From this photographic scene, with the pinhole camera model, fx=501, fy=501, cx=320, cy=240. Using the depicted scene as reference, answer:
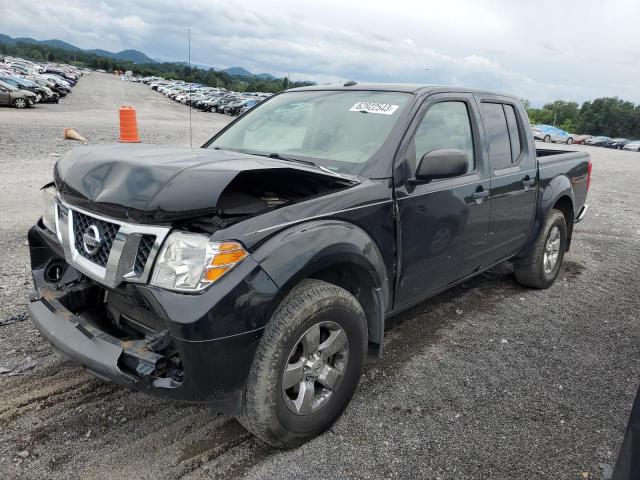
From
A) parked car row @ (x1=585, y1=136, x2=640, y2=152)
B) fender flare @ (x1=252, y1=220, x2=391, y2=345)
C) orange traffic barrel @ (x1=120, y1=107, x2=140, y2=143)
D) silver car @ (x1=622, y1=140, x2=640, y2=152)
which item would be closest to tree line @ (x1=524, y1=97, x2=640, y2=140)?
parked car row @ (x1=585, y1=136, x2=640, y2=152)

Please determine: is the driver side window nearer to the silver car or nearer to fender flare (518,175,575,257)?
fender flare (518,175,575,257)

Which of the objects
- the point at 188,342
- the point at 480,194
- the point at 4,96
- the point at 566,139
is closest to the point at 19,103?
the point at 4,96

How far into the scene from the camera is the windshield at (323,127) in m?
3.22

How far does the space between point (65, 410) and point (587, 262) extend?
612 cm

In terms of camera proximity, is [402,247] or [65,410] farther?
[402,247]

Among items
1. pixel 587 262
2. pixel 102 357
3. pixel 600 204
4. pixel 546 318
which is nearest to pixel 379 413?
pixel 102 357

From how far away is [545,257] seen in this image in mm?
5172

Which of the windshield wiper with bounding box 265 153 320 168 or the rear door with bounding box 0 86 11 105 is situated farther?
the rear door with bounding box 0 86 11 105

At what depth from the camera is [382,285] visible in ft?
9.68

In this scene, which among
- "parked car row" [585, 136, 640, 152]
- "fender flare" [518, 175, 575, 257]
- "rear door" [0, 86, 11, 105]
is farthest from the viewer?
"parked car row" [585, 136, 640, 152]

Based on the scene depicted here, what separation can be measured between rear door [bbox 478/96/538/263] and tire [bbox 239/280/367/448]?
6.29 feet

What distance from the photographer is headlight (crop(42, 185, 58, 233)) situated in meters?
2.91

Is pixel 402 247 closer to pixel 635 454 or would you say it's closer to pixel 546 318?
pixel 635 454

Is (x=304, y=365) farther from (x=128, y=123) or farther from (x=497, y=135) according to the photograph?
(x=128, y=123)
